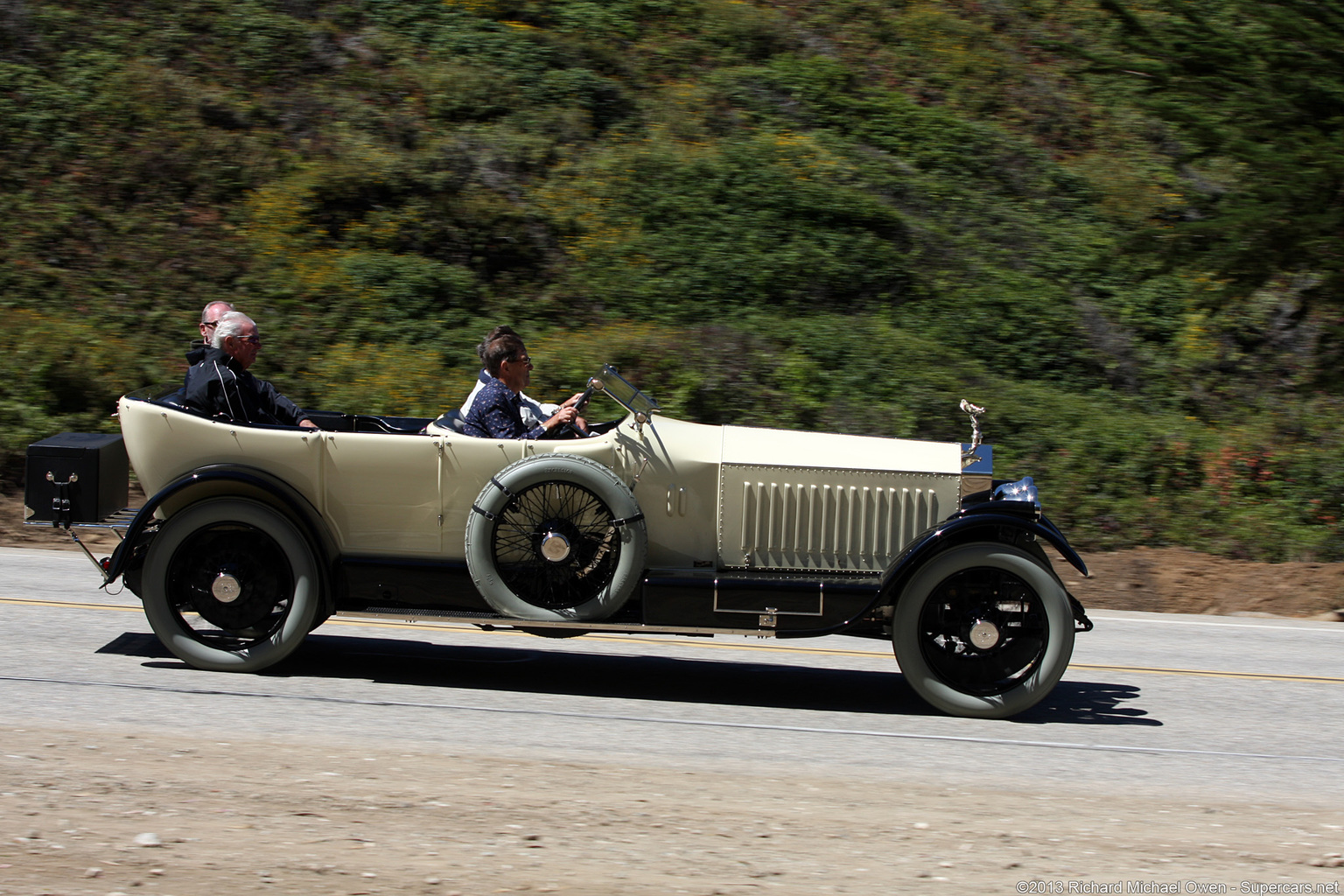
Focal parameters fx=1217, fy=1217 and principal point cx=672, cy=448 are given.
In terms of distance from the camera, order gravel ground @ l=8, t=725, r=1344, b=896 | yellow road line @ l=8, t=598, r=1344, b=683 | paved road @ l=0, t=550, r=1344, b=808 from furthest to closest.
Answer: yellow road line @ l=8, t=598, r=1344, b=683
paved road @ l=0, t=550, r=1344, b=808
gravel ground @ l=8, t=725, r=1344, b=896

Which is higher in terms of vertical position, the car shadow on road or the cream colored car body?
the cream colored car body

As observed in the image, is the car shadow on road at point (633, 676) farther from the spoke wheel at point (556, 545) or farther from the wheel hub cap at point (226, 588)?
the spoke wheel at point (556, 545)

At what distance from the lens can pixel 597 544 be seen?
5523mm

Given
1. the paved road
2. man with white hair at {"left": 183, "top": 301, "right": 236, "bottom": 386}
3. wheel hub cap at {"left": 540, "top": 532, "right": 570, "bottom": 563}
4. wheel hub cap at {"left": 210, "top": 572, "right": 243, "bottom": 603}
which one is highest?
man with white hair at {"left": 183, "top": 301, "right": 236, "bottom": 386}

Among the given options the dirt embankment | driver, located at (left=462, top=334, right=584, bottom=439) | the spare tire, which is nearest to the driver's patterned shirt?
driver, located at (left=462, top=334, right=584, bottom=439)

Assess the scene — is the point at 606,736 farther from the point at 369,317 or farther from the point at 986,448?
the point at 369,317

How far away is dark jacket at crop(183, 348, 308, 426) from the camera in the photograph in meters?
5.68

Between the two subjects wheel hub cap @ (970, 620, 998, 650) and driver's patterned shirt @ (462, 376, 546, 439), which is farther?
driver's patterned shirt @ (462, 376, 546, 439)

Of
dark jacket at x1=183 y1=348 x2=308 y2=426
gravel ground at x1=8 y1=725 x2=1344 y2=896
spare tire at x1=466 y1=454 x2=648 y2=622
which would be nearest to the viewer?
gravel ground at x1=8 y1=725 x2=1344 y2=896

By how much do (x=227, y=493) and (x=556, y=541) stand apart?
5.08 feet

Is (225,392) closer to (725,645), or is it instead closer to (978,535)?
(725,645)

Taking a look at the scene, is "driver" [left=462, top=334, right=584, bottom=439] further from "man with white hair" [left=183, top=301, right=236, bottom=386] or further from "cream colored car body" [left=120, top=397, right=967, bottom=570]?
"man with white hair" [left=183, top=301, right=236, bottom=386]

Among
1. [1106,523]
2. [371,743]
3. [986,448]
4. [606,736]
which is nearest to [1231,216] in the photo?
[1106,523]

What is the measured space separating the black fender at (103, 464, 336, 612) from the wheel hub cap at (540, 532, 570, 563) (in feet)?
3.35
